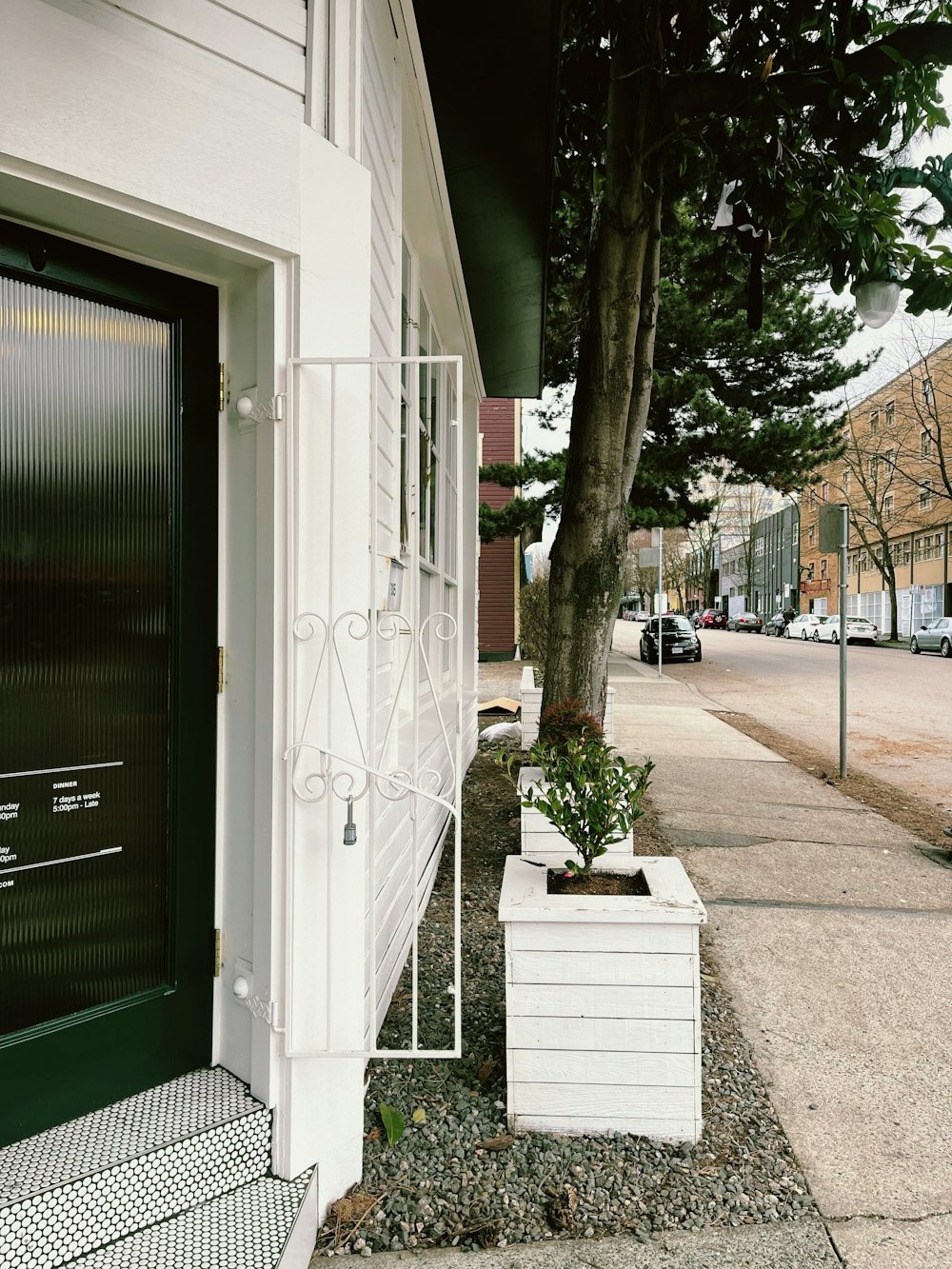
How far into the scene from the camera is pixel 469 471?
894 centimetres

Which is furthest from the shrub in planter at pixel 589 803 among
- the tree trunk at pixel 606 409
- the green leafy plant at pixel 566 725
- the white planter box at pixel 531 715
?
the white planter box at pixel 531 715

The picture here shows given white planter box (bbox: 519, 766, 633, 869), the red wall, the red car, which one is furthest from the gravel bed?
the red car

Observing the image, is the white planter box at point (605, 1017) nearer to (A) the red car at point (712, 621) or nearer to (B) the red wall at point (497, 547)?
(B) the red wall at point (497, 547)

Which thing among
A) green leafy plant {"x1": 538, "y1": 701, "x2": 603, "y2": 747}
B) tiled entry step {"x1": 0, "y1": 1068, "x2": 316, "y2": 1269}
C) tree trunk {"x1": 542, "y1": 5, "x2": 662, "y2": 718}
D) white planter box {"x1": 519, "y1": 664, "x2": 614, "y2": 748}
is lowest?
tiled entry step {"x1": 0, "y1": 1068, "x2": 316, "y2": 1269}

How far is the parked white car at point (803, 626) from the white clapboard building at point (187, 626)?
43048 mm

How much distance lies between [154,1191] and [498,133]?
187 inches

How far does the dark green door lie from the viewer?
6.38 feet

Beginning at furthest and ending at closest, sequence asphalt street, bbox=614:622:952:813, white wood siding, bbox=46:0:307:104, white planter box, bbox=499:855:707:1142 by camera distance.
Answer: asphalt street, bbox=614:622:952:813, white planter box, bbox=499:855:707:1142, white wood siding, bbox=46:0:307:104

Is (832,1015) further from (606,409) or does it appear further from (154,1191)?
(606,409)

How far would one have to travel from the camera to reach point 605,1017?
95.5 inches

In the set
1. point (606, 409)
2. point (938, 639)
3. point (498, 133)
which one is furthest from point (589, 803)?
point (938, 639)

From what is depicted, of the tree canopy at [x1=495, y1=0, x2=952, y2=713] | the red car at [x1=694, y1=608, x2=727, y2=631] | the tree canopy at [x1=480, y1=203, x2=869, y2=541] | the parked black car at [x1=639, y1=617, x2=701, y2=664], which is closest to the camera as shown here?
the tree canopy at [x1=495, y1=0, x2=952, y2=713]

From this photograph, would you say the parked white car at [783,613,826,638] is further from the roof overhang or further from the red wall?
the roof overhang

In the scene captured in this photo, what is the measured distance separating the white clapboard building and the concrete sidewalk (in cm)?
71
